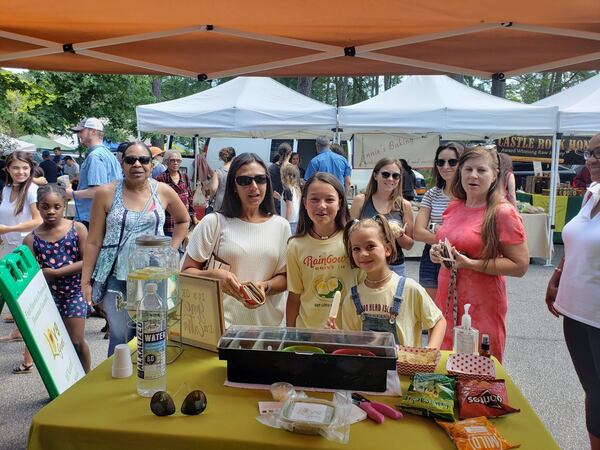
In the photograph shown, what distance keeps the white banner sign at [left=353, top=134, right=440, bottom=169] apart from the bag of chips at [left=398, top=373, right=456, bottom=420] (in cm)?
777

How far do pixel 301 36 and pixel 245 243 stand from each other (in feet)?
4.44

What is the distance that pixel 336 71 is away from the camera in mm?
3529

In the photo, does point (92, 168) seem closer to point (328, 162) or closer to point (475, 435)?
point (328, 162)

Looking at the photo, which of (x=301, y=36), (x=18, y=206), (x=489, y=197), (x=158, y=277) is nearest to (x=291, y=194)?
(x=18, y=206)

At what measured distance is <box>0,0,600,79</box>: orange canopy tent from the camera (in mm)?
2453

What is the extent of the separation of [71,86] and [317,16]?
59.1ft

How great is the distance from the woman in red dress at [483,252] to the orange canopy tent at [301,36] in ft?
2.30

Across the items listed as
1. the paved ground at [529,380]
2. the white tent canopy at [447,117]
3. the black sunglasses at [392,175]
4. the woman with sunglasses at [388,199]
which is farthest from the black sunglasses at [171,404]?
the white tent canopy at [447,117]

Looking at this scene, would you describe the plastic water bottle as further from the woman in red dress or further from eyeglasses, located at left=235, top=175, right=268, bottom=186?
the woman in red dress

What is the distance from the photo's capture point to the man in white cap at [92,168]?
467 cm

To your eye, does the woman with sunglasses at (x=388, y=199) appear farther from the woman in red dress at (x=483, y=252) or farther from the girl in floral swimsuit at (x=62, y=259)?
the girl in floral swimsuit at (x=62, y=259)

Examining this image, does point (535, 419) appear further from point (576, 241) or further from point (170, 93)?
point (170, 93)

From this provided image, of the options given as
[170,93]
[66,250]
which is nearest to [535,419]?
[66,250]

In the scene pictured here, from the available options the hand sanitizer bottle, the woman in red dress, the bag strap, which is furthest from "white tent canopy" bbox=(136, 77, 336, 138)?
the hand sanitizer bottle
